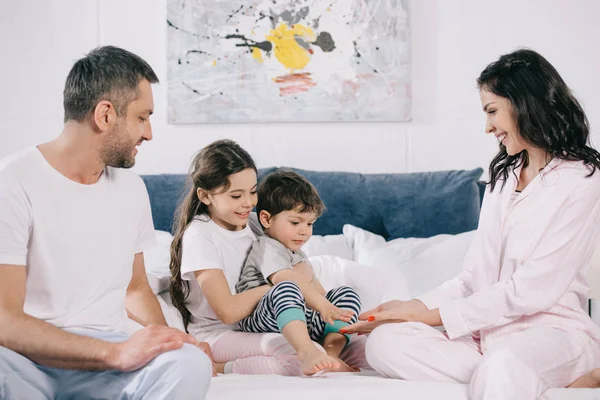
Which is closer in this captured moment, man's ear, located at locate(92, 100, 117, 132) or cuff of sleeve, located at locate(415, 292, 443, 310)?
man's ear, located at locate(92, 100, 117, 132)

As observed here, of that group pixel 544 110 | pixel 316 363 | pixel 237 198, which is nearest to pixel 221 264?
pixel 237 198

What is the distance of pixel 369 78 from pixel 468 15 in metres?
0.52

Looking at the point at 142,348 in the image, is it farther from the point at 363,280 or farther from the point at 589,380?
the point at 363,280

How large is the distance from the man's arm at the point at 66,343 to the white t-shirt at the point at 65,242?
102mm

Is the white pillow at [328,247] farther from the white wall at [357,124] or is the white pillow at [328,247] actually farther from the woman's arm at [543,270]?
the woman's arm at [543,270]

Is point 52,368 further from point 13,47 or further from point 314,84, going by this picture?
point 13,47

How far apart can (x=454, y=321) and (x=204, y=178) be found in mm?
876

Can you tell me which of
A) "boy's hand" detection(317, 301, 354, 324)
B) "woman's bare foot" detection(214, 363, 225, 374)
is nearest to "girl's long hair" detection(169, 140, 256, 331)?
"woman's bare foot" detection(214, 363, 225, 374)

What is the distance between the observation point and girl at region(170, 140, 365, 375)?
2.18 metres

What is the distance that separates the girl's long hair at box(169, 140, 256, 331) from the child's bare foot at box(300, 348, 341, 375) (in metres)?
0.56

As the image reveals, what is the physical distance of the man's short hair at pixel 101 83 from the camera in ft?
6.01

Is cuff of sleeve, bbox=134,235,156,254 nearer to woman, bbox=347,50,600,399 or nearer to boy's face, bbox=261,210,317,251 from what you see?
boy's face, bbox=261,210,317,251

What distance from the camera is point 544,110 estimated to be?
2.02 meters

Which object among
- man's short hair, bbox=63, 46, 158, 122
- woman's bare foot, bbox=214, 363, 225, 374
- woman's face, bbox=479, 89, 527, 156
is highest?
man's short hair, bbox=63, 46, 158, 122
